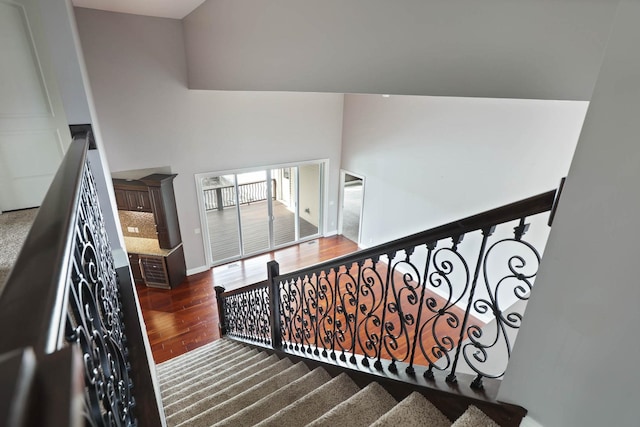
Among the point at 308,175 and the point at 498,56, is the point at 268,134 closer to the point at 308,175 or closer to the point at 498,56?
the point at 308,175

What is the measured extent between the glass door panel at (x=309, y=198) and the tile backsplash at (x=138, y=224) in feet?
11.1

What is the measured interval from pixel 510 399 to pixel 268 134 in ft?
20.9

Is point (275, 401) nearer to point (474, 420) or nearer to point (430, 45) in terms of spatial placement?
point (474, 420)

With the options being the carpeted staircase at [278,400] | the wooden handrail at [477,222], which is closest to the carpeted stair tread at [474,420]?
the carpeted staircase at [278,400]

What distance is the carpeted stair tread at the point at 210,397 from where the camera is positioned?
2.27 m

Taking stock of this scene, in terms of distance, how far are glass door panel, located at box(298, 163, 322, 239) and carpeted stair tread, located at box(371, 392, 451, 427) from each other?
674 centimetres

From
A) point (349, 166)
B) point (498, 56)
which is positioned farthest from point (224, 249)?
point (498, 56)

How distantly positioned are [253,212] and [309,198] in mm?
1777

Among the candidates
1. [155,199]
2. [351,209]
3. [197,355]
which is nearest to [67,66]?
[197,355]

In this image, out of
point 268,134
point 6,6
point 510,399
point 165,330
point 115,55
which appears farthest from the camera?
point 268,134

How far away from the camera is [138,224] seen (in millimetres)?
6410

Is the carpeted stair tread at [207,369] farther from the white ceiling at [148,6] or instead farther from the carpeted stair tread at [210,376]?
the white ceiling at [148,6]

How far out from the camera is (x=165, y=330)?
17.7ft

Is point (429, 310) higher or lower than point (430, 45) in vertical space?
lower
